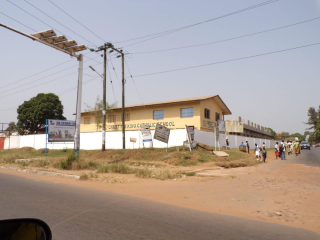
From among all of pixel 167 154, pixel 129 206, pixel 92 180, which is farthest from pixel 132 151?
pixel 129 206

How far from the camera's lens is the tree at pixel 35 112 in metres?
51.5

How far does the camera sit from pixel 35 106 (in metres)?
51.9

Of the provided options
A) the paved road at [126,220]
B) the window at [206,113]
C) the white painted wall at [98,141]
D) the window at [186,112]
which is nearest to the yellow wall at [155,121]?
the window at [186,112]

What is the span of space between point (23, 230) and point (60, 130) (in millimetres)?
27744

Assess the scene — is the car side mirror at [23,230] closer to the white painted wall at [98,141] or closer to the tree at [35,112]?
the white painted wall at [98,141]

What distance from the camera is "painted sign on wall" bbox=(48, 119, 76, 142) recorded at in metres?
27.3

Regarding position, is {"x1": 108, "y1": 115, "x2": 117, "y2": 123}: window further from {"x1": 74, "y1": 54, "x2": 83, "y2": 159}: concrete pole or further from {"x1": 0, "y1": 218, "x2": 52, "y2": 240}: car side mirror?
{"x1": 0, "y1": 218, "x2": 52, "y2": 240}: car side mirror

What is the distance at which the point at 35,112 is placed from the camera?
5131 cm

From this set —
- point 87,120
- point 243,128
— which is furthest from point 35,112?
point 243,128

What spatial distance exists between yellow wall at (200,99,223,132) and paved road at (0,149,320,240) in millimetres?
27434

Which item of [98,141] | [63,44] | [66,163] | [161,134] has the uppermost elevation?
[63,44]

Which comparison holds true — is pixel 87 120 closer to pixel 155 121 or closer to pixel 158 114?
pixel 155 121

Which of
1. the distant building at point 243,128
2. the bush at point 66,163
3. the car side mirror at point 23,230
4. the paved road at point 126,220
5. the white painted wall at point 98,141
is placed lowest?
the paved road at point 126,220

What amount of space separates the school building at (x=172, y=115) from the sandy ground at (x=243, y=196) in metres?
22.9
